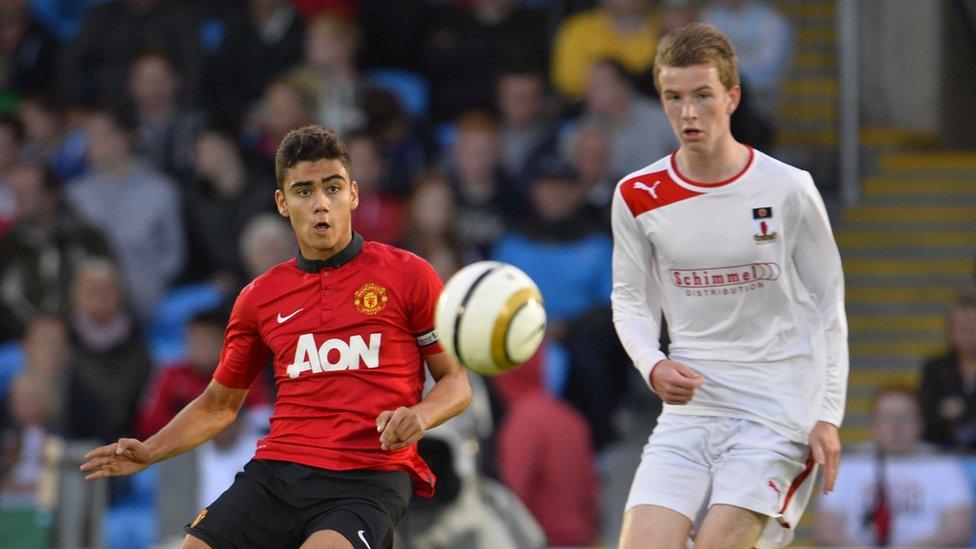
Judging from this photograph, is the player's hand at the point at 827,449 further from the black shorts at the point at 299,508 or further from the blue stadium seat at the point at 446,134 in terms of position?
the blue stadium seat at the point at 446,134

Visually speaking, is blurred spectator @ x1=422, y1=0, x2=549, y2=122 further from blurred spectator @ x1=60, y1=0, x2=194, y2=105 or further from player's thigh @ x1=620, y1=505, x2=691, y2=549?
player's thigh @ x1=620, y1=505, x2=691, y2=549

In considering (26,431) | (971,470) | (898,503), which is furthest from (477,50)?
(971,470)

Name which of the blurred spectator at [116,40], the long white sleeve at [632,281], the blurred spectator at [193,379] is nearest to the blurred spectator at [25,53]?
the blurred spectator at [116,40]

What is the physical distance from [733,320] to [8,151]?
806 cm

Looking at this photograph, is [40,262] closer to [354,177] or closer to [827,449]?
[354,177]

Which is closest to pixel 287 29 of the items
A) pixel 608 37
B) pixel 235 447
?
pixel 608 37

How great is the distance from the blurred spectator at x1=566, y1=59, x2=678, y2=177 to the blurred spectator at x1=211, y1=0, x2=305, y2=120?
2.51 metres

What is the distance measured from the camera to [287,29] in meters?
12.0

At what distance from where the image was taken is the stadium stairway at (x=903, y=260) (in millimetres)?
10984

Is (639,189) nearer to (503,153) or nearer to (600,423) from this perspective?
(600,423)

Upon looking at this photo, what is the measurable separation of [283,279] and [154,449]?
29.5 inches

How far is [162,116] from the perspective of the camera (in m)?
12.0

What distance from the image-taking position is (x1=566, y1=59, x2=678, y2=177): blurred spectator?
10727mm

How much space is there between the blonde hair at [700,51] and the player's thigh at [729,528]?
148 cm
